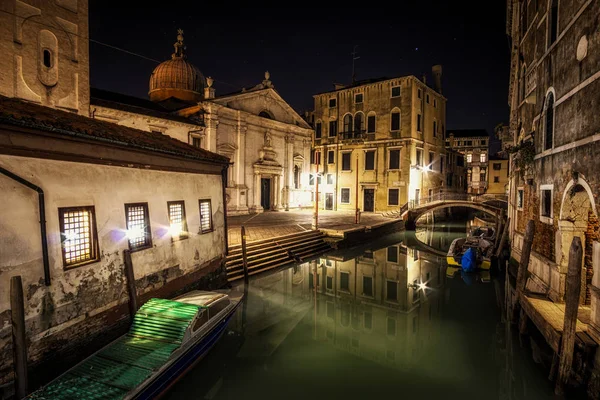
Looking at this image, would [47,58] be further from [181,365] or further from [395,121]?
[395,121]

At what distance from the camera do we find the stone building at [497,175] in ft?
170

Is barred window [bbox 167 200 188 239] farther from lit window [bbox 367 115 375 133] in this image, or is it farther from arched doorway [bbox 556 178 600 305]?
lit window [bbox 367 115 375 133]

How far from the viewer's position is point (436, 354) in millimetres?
8484

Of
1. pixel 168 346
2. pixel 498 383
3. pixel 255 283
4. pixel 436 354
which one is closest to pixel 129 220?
pixel 168 346

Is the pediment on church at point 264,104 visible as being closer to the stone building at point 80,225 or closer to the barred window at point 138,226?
the stone building at point 80,225

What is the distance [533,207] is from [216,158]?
11.5 metres

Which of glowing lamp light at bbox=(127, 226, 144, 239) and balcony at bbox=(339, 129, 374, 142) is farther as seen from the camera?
balcony at bbox=(339, 129, 374, 142)

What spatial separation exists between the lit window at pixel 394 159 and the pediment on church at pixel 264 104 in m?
8.59

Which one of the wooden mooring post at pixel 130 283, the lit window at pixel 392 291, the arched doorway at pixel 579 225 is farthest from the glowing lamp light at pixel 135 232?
the arched doorway at pixel 579 225

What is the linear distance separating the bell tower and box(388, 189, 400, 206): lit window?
24841mm

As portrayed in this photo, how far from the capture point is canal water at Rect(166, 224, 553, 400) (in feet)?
23.1

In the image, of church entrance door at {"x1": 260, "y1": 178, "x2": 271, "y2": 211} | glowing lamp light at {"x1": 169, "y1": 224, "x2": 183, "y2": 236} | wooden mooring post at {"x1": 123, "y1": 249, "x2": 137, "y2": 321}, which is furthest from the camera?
church entrance door at {"x1": 260, "y1": 178, "x2": 271, "y2": 211}

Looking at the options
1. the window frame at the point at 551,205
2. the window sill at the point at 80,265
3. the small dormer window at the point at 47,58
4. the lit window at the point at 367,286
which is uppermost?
the small dormer window at the point at 47,58

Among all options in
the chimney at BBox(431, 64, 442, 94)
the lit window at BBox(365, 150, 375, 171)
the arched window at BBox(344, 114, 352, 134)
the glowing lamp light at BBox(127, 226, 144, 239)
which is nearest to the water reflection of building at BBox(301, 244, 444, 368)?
the glowing lamp light at BBox(127, 226, 144, 239)
